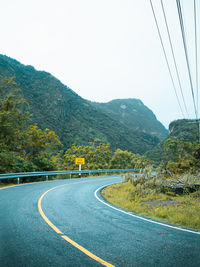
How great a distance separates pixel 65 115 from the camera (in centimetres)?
10538

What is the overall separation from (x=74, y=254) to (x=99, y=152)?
39848 millimetres

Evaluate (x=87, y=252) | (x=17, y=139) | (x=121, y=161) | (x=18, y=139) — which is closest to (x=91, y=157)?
(x=121, y=161)

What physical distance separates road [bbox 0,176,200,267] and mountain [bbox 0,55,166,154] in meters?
74.2

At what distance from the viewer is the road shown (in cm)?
372

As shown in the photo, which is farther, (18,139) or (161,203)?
(18,139)

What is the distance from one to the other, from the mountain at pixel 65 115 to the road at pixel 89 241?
74157 millimetres

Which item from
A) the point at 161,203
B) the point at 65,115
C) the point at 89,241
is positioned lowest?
the point at 161,203

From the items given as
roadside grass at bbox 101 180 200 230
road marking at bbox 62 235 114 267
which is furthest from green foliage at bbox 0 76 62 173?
road marking at bbox 62 235 114 267

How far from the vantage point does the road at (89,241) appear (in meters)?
3.72

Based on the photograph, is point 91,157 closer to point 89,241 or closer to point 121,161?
point 121,161

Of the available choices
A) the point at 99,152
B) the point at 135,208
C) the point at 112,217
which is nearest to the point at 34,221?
the point at 112,217

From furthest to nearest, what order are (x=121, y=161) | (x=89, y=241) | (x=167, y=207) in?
1. (x=121, y=161)
2. (x=167, y=207)
3. (x=89, y=241)

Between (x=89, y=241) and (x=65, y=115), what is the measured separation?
337ft

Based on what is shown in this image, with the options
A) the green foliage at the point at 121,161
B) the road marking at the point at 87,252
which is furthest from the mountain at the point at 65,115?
the road marking at the point at 87,252
